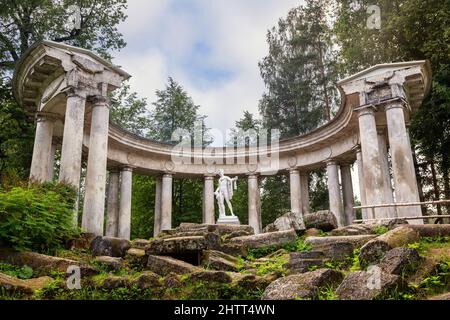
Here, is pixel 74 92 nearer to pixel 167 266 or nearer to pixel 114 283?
pixel 167 266

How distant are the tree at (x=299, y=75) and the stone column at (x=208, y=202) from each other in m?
15.8

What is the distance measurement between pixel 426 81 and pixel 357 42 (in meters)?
10.3

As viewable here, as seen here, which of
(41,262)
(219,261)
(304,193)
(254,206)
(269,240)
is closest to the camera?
(41,262)

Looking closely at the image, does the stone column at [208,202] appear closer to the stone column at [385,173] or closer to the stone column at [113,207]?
the stone column at [113,207]

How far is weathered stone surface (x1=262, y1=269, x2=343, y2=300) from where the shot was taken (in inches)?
325

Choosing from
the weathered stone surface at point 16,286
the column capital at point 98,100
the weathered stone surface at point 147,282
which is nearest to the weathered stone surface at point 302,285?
the weathered stone surface at point 147,282

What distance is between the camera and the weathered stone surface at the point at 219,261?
1254 cm

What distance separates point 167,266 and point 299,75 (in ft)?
133

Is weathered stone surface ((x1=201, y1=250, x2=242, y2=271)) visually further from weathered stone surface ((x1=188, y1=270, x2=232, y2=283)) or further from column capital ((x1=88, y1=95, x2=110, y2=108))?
column capital ((x1=88, y1=95, x2=110, y2=108))

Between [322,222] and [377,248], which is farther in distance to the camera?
[322,222]

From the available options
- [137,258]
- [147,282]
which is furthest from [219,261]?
[137,258]

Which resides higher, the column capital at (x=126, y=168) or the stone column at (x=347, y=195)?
the column capital at (x=126, y=168)

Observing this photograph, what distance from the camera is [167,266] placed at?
12.3 meters

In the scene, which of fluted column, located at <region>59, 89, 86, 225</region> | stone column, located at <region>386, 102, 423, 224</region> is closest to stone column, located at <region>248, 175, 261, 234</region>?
stone column, located at <region>386, 102, 423, 224</region>
